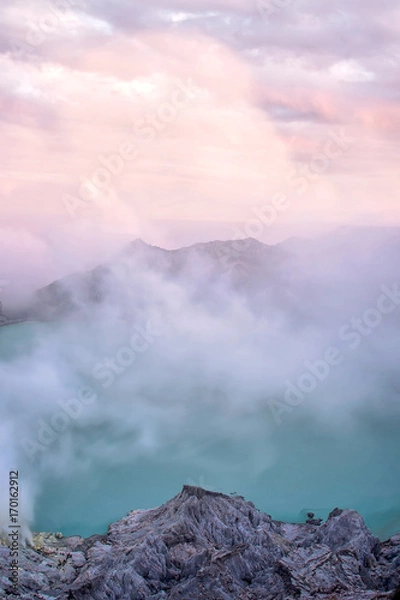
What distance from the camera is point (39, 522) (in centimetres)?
5503

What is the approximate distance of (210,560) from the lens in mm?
41344

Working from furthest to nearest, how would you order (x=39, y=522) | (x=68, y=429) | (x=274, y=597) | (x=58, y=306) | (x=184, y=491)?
(x=58, y=306), (x=68, y=429), (x=39, y=522), (x=184, y=491), (x=274, y=597)

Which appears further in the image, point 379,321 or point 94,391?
point 379,321

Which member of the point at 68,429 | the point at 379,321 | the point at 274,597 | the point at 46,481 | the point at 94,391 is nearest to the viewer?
the point at 274,597

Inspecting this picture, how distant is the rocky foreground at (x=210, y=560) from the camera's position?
131ft

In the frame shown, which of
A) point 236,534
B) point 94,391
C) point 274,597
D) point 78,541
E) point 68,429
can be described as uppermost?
point 94,391

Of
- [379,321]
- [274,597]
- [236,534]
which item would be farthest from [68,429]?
[379,321]

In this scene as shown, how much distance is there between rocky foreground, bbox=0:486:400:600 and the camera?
39.9 m

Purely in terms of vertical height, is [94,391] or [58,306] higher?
[58,306]

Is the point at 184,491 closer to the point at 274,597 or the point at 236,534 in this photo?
the point at 236,534

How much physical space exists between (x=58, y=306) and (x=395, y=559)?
143185 mm

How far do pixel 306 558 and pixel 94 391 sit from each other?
200 feet

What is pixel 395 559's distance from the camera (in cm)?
4522

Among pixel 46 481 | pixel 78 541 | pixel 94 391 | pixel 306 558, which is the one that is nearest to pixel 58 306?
pixel 94 391
